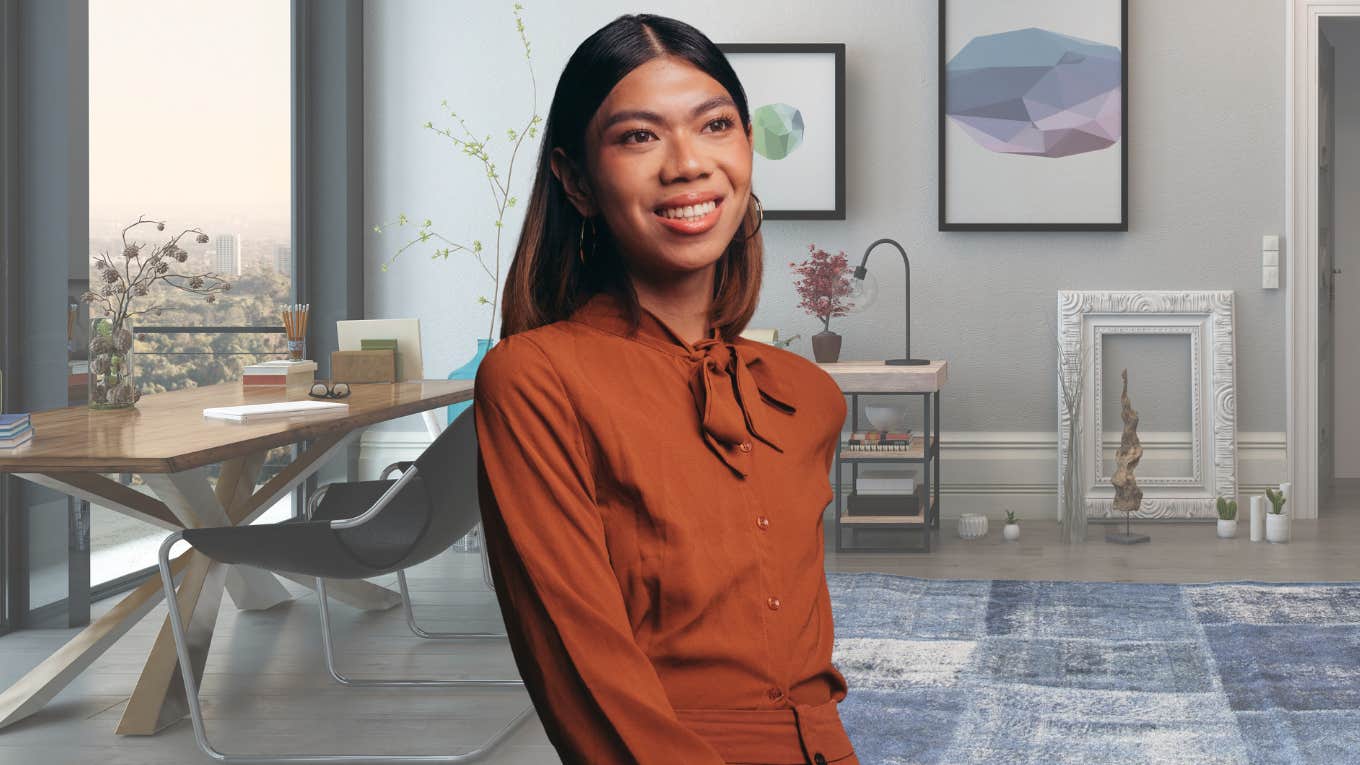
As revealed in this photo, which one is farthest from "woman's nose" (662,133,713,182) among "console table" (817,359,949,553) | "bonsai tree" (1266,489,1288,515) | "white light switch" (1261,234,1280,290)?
"white light switch" (1261,234,1280,290)

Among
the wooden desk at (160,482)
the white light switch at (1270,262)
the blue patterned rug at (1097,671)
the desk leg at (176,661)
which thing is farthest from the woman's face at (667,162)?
the white light switch at (1270,262)

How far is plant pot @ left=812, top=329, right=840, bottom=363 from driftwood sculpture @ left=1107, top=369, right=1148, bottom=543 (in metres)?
1.13

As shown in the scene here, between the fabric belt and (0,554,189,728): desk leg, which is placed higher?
the fabric belt

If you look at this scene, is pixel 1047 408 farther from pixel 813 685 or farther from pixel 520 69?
pixel 813 685

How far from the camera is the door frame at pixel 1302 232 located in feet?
17.4

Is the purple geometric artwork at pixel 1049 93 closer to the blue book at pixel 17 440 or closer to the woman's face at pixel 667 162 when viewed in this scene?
the blue book at pixel 17 440

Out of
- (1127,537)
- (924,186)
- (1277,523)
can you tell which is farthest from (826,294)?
(1277,523)

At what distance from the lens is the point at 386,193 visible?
567 cm

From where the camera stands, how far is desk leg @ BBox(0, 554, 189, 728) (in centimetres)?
287

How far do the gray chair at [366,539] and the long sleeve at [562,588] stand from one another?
1.74 meters

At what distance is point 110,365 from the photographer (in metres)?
3.17

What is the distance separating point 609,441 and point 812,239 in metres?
4.79

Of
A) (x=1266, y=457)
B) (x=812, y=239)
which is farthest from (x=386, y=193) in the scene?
(x=1266, y=457)

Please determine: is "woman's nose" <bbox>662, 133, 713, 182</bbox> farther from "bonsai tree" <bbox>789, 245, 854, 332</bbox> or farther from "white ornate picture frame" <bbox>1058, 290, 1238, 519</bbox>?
"white ornate picture frame" <bbox>1058, 290, 1238, 519</bbox>
